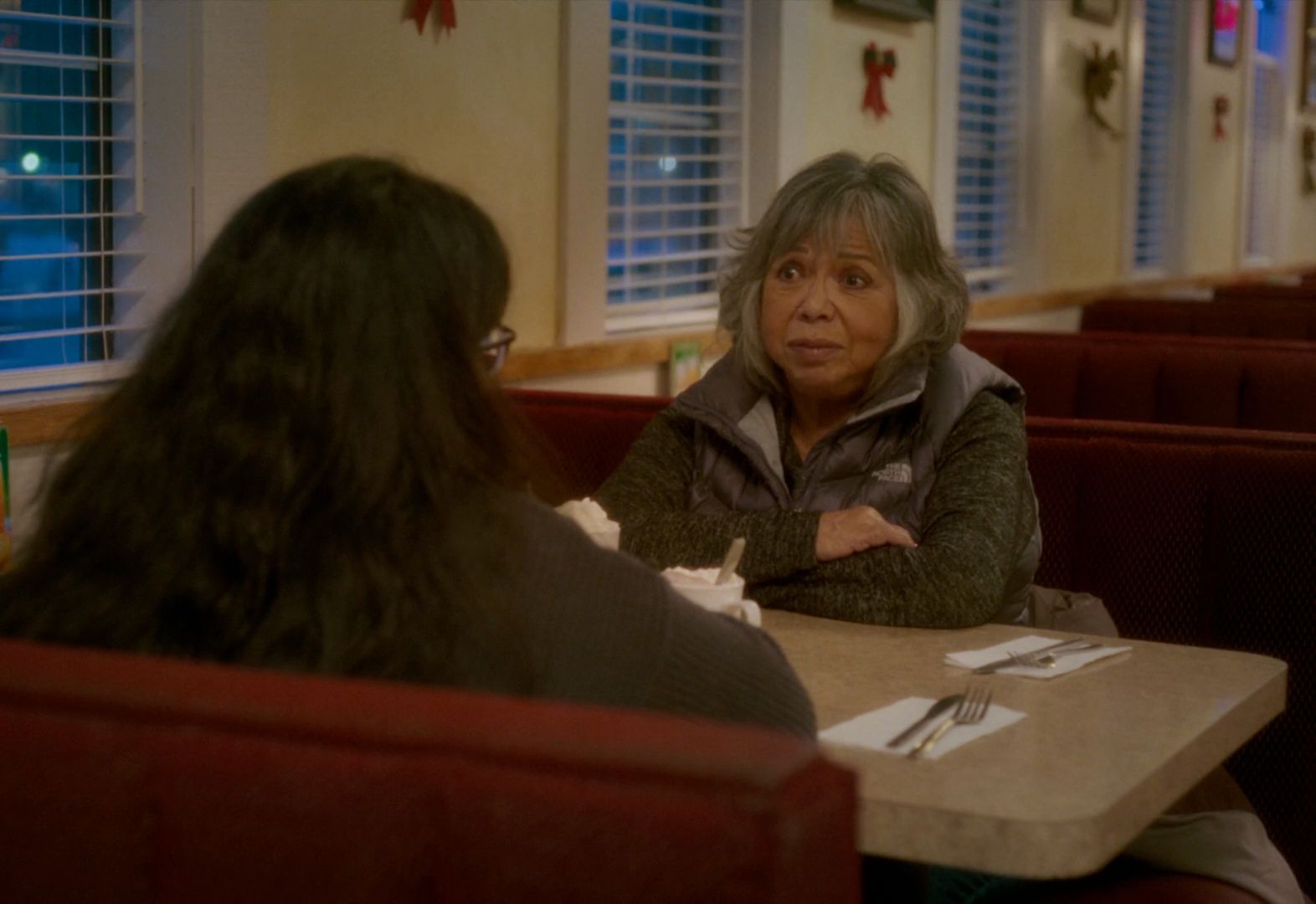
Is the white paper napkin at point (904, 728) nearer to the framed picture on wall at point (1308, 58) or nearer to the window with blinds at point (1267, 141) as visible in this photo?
the window with blinds at point (1267, 141)

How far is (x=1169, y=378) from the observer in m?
4.51

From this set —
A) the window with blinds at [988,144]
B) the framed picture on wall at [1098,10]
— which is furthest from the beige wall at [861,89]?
the framed picture on wall at [1098,10]

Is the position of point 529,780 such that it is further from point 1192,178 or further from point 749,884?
point 1192,178

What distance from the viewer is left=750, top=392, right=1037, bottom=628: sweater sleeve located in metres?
2.26

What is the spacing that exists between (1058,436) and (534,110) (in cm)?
178

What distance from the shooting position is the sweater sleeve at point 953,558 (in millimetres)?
2260

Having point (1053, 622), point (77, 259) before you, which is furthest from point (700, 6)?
point (1053, 622)

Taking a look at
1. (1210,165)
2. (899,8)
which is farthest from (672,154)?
(1210,165)

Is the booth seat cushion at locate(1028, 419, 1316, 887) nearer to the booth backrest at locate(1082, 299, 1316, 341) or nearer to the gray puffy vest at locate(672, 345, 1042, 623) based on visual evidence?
the gray puffy vest at locate(672, 345, 1042, 623)

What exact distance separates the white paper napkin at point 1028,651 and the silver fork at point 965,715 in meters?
0.11

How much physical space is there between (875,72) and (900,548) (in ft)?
13.3

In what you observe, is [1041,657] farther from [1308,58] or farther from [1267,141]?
[1308,58]

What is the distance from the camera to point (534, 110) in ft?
14.2

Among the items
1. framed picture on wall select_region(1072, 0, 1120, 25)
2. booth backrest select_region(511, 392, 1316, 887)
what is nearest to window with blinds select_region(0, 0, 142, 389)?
booth backrest select_region(511, 392, 1316, 887)
